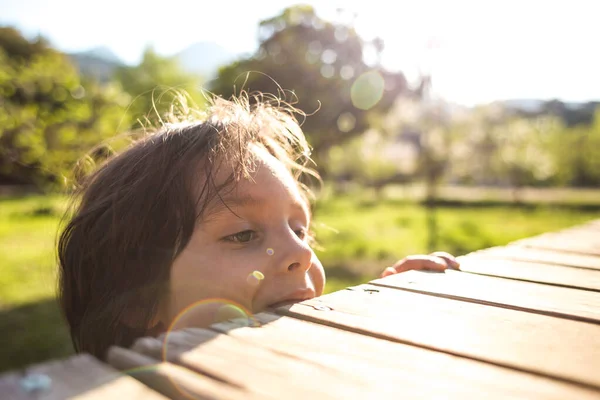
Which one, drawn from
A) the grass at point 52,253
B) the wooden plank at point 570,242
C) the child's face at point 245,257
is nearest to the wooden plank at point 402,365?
the child's face at point 245,257

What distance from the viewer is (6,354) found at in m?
4.77

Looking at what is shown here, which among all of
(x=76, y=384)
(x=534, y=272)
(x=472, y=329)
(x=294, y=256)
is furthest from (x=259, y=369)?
(x=534, y=272)

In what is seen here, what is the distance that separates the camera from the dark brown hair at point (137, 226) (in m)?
1.68

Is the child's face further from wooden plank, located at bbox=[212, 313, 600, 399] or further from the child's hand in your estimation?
wooden plank, located at bbox=[212, 313, 600, 399]

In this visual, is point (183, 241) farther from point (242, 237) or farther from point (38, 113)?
point (38, 113)

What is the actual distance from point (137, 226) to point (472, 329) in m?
1.23

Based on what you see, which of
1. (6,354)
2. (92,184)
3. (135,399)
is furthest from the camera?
(6,354)

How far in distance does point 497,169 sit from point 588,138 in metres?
13.0

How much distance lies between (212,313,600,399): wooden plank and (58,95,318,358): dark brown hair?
0.81m

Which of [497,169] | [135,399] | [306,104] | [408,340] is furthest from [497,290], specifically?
[497,169]

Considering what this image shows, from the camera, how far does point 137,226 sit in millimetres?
1728

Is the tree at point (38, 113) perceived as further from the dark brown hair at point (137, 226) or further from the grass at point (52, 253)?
the dark brown hair at point (137, 226)

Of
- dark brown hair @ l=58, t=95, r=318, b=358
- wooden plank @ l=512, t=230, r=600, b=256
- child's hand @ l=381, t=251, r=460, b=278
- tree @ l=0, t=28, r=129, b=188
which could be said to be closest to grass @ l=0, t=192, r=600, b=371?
child's hand @ l=381, t=251, r=460, b=278

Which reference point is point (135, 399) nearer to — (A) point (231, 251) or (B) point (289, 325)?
(B) point (289, 325)
